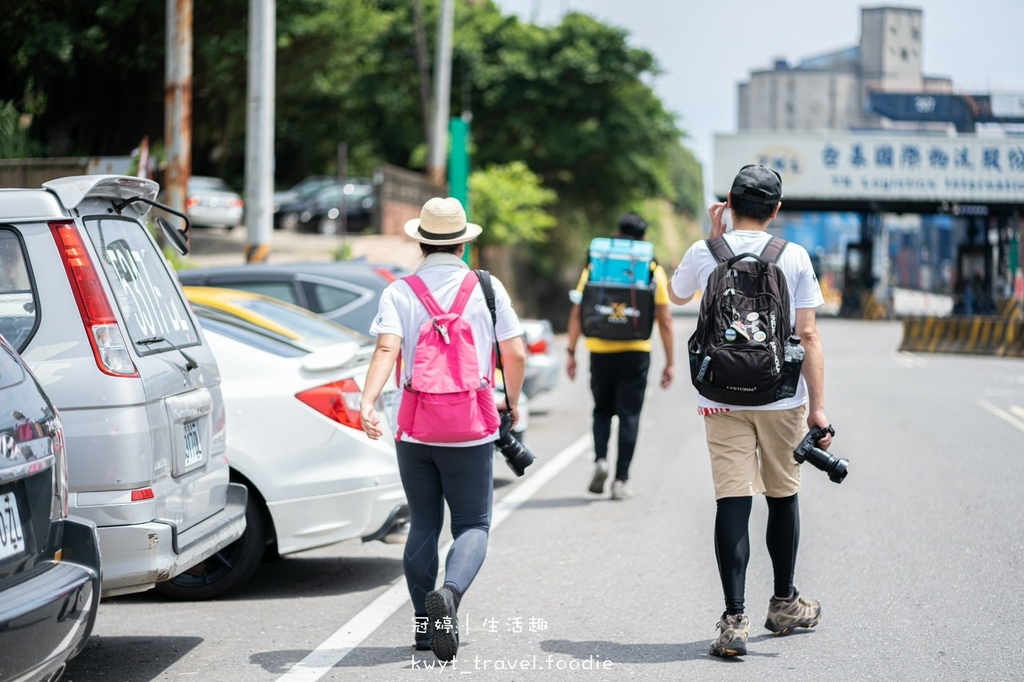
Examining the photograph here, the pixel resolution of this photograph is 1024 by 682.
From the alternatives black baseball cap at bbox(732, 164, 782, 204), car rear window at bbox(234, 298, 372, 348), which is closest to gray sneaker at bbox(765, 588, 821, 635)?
black baseball cap at bbox(732, 164, 782, 204)

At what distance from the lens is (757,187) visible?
16.8 feet

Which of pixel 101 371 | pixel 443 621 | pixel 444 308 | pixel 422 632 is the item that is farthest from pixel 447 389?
pixel 101 371

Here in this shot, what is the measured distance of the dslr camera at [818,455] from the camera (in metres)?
4.96

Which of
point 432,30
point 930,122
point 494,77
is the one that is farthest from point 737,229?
point 930,122

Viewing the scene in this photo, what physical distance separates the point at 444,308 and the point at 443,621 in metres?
1.22

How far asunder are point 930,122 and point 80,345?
73.8 metres

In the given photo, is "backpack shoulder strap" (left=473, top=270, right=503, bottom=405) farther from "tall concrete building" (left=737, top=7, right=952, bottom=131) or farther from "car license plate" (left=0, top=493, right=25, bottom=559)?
"tall concrete building" (left=737, top=7, right=952, bottom=131)

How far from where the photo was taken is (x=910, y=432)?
12.6 meters

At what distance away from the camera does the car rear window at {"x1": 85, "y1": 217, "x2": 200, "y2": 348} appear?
15.8 ft

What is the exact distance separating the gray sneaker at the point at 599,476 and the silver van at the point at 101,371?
4280 mm

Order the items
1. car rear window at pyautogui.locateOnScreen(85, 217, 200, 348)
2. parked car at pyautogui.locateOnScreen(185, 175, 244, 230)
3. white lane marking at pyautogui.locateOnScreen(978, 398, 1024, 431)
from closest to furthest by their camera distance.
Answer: car rear window at pyautogui.locateOnScreen(85, 217, 200, 348) → white lane marking at pyautogui.locateOnScreen(978, 398, 1024, 431) → parked car at pyautogui.locateOnScreen(185, 175, 244, 230)

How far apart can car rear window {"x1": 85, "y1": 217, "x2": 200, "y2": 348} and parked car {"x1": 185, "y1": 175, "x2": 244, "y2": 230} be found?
2739 cm

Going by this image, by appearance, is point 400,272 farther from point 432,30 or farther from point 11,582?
point 432,30

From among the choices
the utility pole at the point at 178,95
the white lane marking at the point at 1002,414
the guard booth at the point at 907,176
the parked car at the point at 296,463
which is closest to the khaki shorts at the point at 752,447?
the parked car at the point at 296,463
